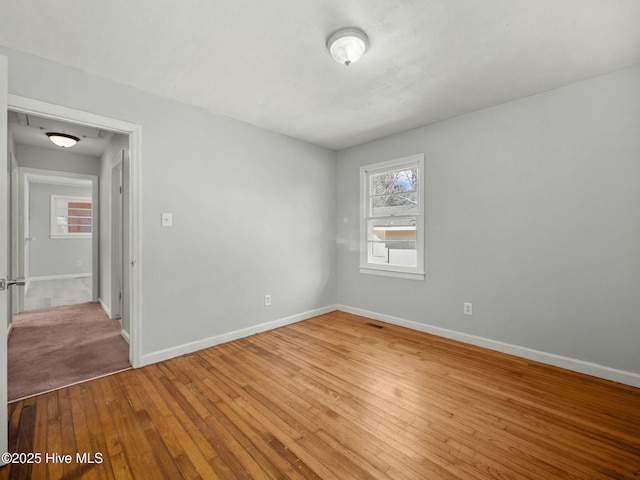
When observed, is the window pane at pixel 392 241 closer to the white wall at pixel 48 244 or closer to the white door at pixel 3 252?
the white door at pixel 3 252

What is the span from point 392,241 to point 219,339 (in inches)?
98.4

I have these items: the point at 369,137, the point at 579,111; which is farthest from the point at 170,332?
the point at 579,111

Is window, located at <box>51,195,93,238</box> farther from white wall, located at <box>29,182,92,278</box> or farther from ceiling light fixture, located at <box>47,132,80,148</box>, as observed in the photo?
ceiling light fixture, located at <box>47,132,80,148</box>

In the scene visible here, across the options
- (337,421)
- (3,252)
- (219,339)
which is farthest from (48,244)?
(337,421)

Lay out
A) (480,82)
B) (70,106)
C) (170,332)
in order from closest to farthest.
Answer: (70,106) < (480,82) < (170,332)

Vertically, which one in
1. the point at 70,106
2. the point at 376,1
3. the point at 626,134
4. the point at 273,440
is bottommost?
the point at 273,440

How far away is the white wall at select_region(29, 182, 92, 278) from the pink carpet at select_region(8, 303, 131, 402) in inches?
141

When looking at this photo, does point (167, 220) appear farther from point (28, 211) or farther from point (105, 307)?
point (28, 211)

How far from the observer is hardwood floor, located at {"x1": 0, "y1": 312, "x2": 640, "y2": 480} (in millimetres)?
1476

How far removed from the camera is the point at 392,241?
3912 millimetres

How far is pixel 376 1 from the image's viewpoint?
161cm

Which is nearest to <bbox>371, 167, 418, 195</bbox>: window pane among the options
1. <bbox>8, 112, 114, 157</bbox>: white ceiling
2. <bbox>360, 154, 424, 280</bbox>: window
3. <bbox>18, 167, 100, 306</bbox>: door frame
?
<bbox>360, 154, 424, 280</bbox>: window

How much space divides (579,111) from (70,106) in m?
4.26

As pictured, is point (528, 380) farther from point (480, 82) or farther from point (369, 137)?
point (369, 137)
